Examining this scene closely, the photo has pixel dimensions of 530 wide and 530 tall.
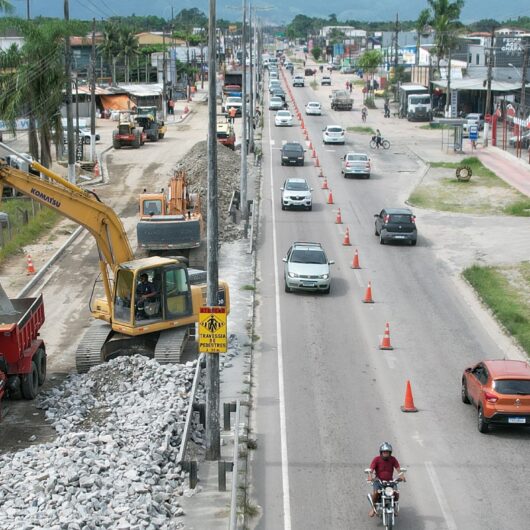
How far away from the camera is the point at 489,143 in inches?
3145

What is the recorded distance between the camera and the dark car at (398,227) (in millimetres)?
43062

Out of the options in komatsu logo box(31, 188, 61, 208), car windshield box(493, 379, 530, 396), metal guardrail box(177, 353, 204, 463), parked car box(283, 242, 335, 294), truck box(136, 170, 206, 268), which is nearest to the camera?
metal guardrail box(177, 353, 204, 463)

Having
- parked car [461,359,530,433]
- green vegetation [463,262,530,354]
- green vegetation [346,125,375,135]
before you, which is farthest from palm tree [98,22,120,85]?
parked car [461,359,530,433]

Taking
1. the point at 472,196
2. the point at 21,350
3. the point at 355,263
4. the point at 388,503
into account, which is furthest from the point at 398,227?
the point at 388,503

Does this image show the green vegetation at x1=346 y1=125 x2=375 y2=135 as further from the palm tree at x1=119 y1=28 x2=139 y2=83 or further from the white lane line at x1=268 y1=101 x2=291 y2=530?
the white lane line at x1=268 y1=101 x2=291 y2=530

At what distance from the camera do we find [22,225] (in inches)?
1772

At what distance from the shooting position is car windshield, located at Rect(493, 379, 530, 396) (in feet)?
72.7

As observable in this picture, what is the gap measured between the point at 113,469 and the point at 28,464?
5.43ft

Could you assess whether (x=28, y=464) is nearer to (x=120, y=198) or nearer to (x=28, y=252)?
(x=28, y=252)

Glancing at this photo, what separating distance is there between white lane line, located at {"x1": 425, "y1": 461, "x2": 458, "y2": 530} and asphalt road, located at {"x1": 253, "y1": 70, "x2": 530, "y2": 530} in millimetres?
20

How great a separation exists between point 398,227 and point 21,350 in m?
22.5

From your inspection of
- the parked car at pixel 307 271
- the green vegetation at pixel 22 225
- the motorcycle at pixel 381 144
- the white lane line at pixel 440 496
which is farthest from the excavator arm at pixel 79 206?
the motorcycle at pixel 381 144

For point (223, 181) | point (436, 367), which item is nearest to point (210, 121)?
point (436, 367)

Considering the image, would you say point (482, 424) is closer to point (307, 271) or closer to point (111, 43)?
point (307, 271)
